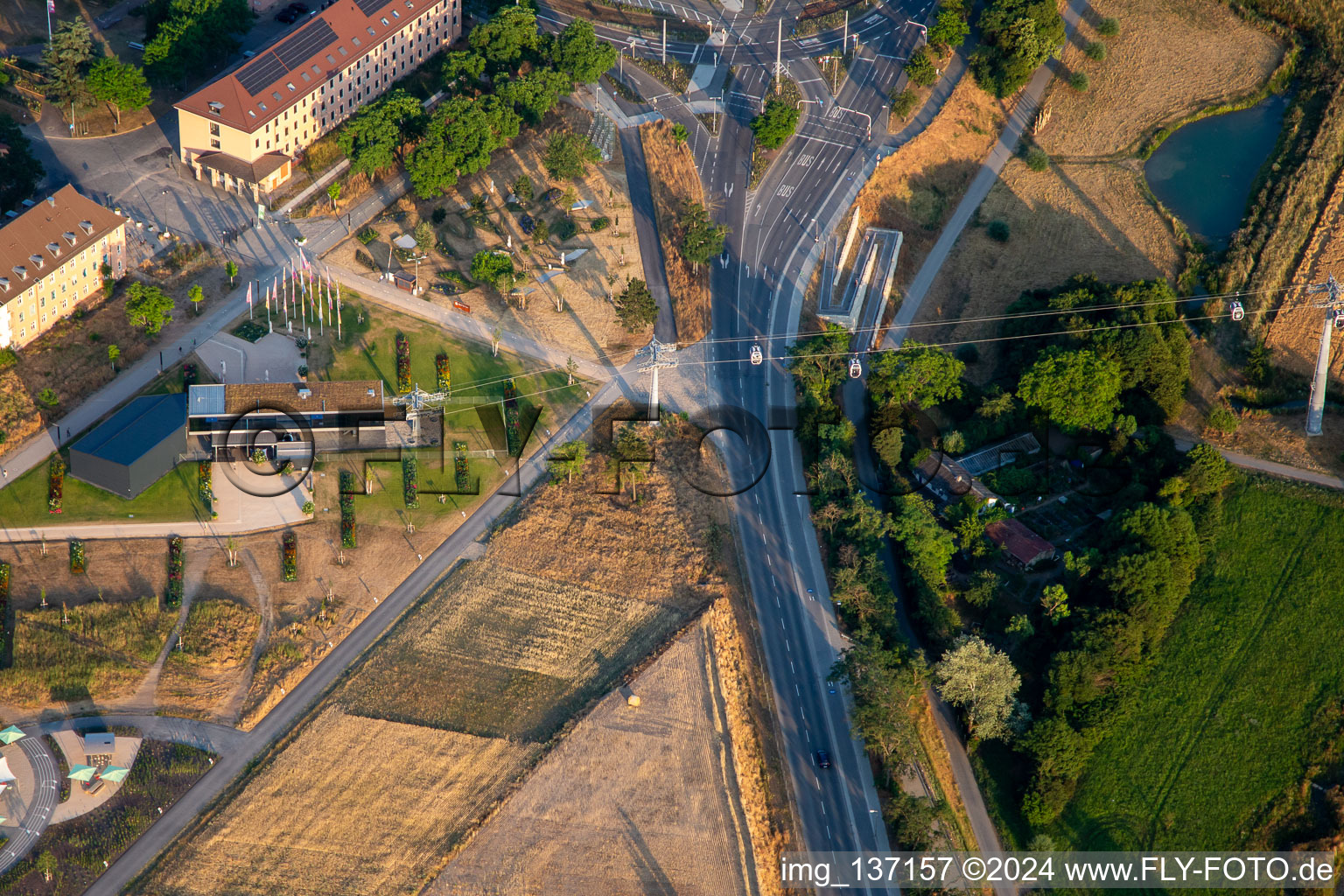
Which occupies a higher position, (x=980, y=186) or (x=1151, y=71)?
(x=1151, y=71)

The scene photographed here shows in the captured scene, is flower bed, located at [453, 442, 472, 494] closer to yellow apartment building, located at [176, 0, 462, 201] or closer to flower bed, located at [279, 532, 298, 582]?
flower bed, located at [279, 532, 298, 582]

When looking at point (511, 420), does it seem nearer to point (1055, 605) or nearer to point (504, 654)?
point (504, 654)

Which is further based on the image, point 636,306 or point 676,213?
point 676,213

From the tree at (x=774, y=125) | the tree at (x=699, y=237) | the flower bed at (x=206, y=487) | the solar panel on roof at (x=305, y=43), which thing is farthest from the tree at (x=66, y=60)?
the tree at (x=774, y=125)

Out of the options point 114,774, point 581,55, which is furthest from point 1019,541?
point 581,55

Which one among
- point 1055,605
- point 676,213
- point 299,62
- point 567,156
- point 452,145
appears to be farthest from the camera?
point 299,62

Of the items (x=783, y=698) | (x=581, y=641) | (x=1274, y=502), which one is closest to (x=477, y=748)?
(x=581, y=641)
